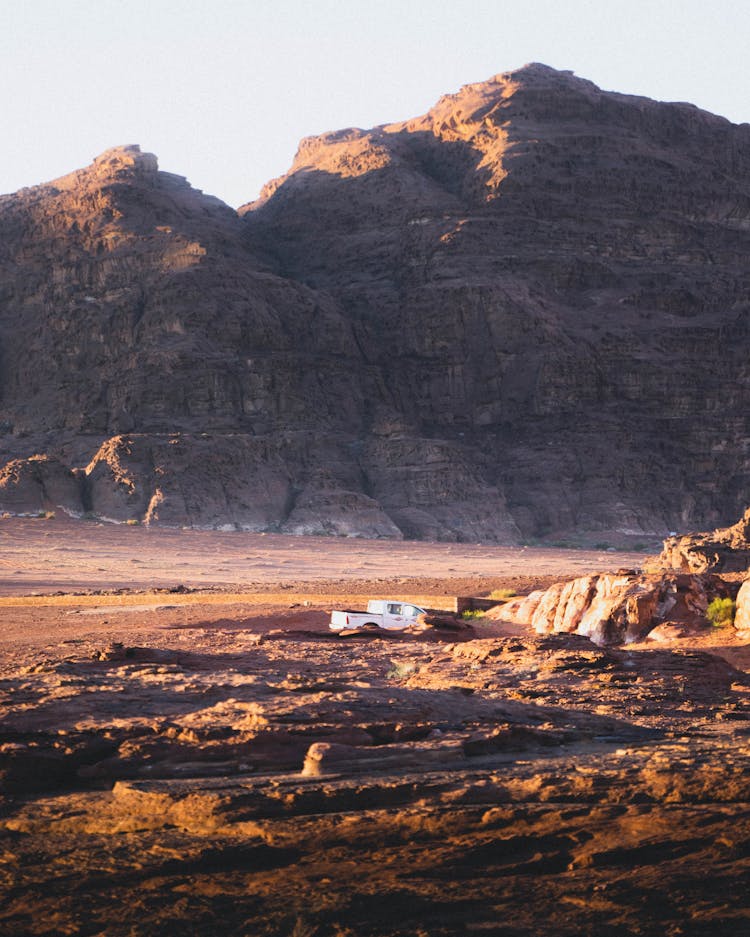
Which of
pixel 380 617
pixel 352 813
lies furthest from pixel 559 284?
pixel 352 813

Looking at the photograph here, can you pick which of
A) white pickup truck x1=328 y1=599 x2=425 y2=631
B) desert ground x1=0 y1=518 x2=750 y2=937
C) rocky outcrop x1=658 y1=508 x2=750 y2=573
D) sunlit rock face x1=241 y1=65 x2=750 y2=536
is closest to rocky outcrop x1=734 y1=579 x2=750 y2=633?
white pickup truck x1=328 y1=599 x2=425 y2=631

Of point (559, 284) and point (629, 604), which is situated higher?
point (559, 284)

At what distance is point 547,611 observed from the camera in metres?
24.4

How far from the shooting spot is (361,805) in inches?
300

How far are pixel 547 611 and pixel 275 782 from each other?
675 inches

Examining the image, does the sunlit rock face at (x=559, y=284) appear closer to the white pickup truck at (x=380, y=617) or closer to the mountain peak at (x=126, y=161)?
the mountain peak at (x=126, y=161)

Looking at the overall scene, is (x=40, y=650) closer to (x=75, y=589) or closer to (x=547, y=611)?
(x=547, y=611)

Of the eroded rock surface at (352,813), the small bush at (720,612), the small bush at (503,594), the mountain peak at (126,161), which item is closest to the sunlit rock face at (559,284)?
the mountain peak at (126,161)

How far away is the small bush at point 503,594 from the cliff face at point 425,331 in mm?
46255

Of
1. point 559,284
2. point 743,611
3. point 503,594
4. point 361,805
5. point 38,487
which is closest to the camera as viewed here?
point 361,805

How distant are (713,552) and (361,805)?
27.2 meters

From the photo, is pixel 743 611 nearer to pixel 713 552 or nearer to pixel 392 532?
pixel 713 552

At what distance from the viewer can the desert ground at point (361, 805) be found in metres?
6.66

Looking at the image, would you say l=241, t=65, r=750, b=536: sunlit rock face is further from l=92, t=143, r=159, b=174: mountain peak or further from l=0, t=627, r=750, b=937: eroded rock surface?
l=0, t=627, r=750, b=937: eroded rock surface
